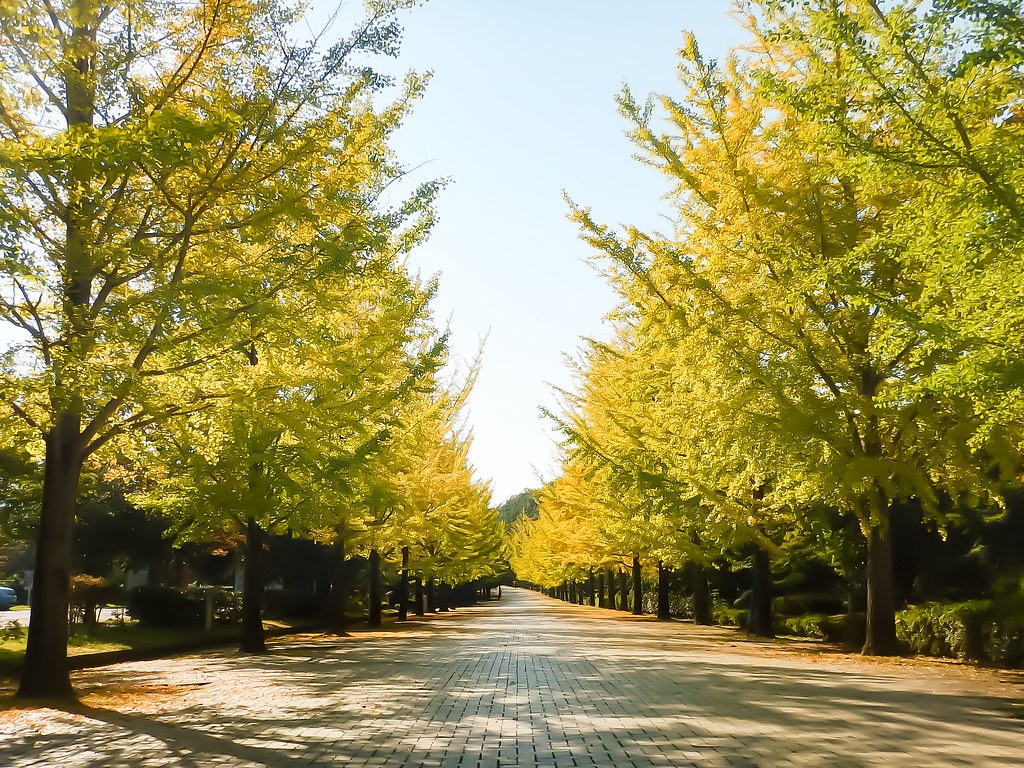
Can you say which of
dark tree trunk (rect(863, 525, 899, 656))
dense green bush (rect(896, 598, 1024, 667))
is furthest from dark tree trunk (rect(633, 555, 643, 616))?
dark tree trunk (rect(863, 525, 899, 656))

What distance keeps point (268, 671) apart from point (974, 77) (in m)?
12.6

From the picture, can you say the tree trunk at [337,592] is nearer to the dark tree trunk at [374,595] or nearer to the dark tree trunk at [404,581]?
the dark tree trunk at [374,595]

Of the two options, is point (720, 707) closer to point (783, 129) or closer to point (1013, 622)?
point (1013, 622)

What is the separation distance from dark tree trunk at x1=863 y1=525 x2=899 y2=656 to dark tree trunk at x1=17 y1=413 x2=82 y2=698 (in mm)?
12798

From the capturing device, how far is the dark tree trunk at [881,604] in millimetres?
15570

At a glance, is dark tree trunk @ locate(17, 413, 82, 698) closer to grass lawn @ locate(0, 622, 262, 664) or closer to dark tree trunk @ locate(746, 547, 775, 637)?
grass lawn @ locate(0, 622, 262, 664)

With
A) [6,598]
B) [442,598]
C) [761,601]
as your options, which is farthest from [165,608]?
[442,598]

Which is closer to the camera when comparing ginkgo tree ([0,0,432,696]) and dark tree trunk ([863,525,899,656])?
ginkgo tree ([0,0,432,696])

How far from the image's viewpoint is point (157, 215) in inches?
423

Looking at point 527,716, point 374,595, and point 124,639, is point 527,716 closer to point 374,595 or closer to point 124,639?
point 124,639

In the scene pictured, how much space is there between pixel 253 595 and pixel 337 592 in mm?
7988

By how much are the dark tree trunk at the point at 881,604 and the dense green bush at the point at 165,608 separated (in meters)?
16.4

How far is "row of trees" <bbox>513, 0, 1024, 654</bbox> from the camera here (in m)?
8.45

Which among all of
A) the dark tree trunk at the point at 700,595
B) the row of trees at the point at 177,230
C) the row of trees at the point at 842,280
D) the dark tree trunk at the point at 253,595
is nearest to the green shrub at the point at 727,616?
the dark tree trunk at the point at 700,595
